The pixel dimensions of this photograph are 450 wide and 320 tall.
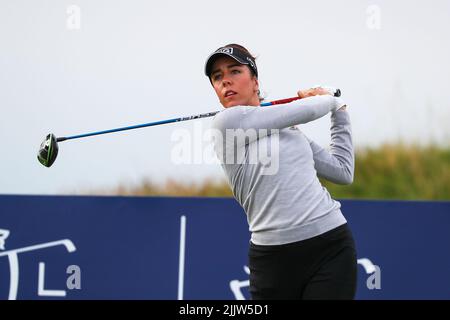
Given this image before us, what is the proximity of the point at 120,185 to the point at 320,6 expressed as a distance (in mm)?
1429

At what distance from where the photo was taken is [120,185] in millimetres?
3609

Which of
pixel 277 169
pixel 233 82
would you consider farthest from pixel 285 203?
pixel 233 82

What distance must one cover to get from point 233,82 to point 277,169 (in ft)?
1.04

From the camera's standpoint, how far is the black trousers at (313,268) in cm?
172

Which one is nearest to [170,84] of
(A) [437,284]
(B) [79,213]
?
(B) [79,213]

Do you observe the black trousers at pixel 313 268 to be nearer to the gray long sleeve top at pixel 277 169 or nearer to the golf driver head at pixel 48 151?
the gray long sleeve top at pixel 277 169

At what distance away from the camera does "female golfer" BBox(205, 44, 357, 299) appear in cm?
175

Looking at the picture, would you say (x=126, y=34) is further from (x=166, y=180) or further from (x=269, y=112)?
(x=269, y=112)

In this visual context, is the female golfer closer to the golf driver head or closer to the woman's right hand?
the woman's right hand

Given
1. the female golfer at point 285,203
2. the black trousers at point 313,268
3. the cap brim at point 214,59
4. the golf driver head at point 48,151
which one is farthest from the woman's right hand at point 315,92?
the golf driver head at point 48,151

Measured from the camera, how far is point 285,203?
1757 millimetres

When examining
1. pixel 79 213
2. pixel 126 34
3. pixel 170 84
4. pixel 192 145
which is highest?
pixel 126 34

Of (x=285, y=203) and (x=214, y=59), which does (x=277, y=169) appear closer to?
(x=285, y=203)

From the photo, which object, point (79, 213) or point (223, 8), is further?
point (223, 8)
